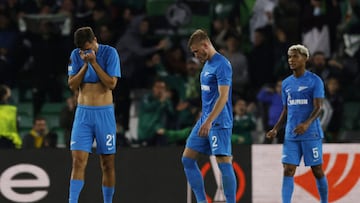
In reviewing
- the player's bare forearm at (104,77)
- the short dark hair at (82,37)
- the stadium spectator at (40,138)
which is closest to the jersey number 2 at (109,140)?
the player's bare forearm at (104,77)

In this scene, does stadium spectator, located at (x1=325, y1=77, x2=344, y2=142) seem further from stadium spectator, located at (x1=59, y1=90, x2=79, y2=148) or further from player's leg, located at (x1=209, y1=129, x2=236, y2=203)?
player's leg, located at (x1=209, y1=129, x2=236, y2=203)

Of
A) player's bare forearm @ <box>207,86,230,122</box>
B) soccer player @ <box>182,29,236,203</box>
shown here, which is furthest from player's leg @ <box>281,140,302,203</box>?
player's bare forearm @ <box>207,86,230,122</box>

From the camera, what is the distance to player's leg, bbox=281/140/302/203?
39.4 ft

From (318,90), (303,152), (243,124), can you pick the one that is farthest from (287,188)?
(243,124)

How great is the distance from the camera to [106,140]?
11.2 m

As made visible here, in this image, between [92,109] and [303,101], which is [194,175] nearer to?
[92,109]

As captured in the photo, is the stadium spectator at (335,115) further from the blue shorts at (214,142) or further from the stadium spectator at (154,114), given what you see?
the blue shorts at (214,142)

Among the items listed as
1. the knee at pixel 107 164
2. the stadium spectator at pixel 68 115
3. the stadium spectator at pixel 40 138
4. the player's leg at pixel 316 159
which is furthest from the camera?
the stadium spectator at pixel 68 115

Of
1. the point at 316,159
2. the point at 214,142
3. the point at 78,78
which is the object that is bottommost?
the point at 316,159

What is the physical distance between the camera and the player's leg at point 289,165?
39.4ft

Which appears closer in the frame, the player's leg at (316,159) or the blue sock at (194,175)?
the blue sock at (194,175)

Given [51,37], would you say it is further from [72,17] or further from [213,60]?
[213,60]

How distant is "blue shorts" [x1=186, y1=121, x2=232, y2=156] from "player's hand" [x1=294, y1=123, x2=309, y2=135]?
1107 mm

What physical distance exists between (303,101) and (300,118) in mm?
193
